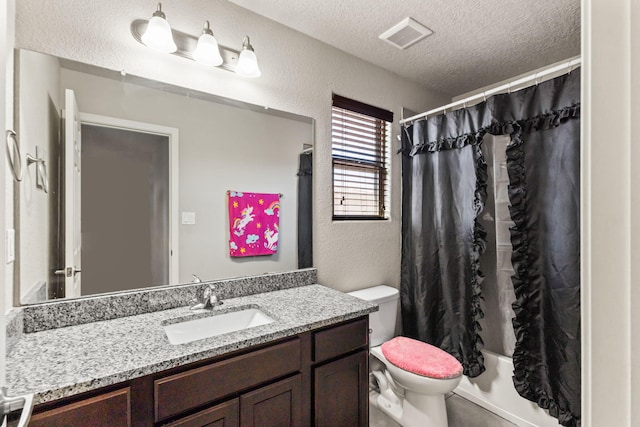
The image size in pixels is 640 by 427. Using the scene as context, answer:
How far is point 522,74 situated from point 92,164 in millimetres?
2927

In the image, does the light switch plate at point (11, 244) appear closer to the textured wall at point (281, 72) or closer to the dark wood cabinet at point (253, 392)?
the dark wood cabinet at point (253, 392)

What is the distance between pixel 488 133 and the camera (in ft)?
6.29

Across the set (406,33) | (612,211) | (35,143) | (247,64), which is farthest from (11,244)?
(406,33)

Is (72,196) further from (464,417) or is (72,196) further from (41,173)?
(464,417)

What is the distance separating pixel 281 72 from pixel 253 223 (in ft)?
3.01

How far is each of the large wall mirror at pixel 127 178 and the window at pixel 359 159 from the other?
456 mm

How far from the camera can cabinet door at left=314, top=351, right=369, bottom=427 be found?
130 cm

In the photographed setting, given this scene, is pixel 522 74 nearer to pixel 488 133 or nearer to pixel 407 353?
pixel 488 133

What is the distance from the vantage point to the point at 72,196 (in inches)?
47.8

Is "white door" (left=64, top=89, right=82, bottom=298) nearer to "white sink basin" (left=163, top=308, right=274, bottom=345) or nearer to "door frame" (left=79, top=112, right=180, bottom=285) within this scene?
"door frame" (left=79, top=112, right=180, bottom=285)

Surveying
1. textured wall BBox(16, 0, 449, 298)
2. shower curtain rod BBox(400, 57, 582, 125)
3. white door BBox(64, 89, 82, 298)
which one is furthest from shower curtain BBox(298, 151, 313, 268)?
white door BBox(64, 89, 82, 298)

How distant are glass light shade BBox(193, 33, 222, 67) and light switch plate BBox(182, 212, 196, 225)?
0.75 metres

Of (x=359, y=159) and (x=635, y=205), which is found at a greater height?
(x=359, y=159)

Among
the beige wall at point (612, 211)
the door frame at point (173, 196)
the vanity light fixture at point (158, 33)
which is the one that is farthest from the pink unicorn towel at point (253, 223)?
the beige wall at point (612, 211)
